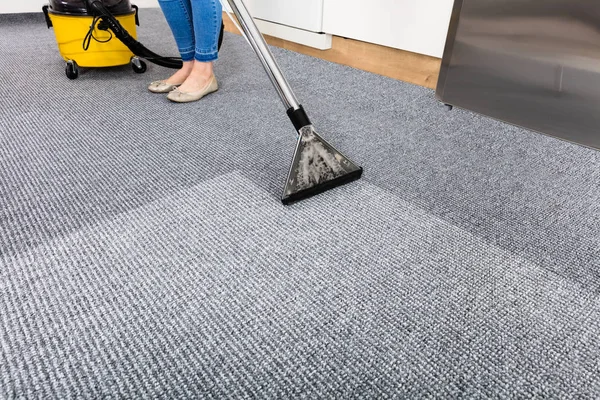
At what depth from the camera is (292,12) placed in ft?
5.80

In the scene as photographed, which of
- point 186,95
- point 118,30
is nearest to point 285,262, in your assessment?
point 186,95

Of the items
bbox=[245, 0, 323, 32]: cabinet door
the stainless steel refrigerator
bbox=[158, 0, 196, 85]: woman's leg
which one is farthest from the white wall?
bbox=[158, 0, 196, 85]: woman's leg

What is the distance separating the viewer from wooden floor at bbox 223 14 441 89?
1.46 metres

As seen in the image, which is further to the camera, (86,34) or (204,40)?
(86,34)

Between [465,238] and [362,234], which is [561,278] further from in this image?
[362,234]

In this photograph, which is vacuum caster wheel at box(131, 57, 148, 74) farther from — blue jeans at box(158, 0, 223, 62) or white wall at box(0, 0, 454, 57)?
white wall at box(0, 0, 454, 57)

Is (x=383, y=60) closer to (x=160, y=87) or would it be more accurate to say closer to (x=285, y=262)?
(x=160, y=87)

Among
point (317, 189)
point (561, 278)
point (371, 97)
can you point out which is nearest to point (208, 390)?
point (317, 189)

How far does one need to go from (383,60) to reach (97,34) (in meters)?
0.98

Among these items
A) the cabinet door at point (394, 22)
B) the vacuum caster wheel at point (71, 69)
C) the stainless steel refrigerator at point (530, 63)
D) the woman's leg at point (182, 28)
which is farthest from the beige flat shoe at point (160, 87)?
the stainless steel refrigerator at point (530, 63)

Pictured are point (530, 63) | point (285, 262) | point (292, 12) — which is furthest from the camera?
point (292, 12)

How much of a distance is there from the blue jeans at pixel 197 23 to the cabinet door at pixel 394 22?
1.85 ft

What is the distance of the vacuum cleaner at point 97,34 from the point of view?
134 centimetres

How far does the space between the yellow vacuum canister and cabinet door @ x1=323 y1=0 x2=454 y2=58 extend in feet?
2.41
